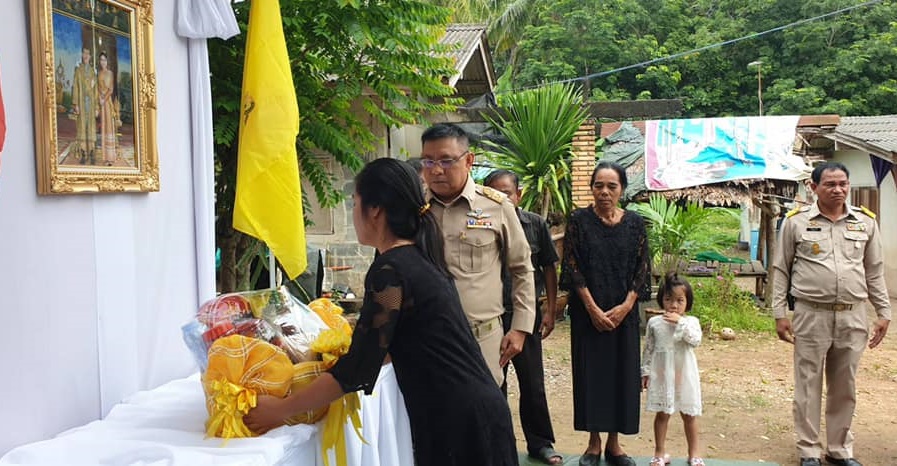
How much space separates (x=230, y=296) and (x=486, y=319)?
1.45 meters

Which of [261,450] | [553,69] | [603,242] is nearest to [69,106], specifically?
[261,450]

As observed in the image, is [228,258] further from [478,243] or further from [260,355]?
[260,355]

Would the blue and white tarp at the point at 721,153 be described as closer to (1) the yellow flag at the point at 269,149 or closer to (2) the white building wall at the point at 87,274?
(1) the yellow flag at the point at 269,149

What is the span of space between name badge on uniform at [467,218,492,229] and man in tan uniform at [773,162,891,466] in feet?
7.59

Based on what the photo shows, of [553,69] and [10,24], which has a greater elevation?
[553,69]

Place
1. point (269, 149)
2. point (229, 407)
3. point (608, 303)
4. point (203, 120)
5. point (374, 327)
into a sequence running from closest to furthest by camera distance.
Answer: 1. point (374, 327)
2. point (229, 407)
3. point (269, 149)
4. point (203, 120)
5. point (608, 303)

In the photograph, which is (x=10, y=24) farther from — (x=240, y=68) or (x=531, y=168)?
(x=531, y=168)

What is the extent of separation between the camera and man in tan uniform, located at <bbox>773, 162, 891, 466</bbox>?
4770 millimetres

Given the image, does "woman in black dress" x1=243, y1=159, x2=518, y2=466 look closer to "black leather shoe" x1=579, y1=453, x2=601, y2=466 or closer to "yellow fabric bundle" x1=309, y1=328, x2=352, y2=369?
"yellow fabric bundle" x1=309, y1=328, x2=352, y2=369

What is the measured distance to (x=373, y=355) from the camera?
203cm

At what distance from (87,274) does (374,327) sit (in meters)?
1.31

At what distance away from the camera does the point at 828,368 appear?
496cm

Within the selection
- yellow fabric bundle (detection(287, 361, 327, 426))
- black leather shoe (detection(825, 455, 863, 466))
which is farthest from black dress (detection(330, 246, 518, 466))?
black leather shoe (detection(825, 455, 863, 466))

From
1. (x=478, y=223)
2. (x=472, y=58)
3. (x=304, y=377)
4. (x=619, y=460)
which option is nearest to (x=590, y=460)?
(x=619, y=460)
